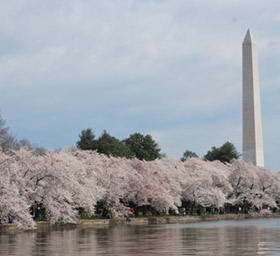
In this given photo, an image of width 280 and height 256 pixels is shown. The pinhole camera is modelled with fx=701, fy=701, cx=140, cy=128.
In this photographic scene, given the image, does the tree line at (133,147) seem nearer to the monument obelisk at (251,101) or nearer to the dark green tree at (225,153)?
the dark green tree at (225,153)

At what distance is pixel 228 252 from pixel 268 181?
74866mm

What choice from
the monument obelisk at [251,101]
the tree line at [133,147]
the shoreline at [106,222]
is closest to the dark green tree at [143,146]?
the tree line at [133,147]

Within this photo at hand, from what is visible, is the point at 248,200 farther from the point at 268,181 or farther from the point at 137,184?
the point at 137,184

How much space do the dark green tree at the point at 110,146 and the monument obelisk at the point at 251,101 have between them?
18450mm

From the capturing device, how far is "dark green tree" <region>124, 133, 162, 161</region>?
4289 inches

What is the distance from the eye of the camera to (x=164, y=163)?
298 ft

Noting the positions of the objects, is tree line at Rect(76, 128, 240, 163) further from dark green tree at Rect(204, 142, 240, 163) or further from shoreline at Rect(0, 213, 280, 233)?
shoreline at Rect(0, 213, 280, 233)

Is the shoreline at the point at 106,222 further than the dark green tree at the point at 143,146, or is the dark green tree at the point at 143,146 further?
the dark green tree at the point at 143,146

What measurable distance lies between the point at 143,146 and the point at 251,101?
62.3 ft

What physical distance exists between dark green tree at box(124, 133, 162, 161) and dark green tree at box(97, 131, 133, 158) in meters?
9.15

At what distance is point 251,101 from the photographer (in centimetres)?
10156

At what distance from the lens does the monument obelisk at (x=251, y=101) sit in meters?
101

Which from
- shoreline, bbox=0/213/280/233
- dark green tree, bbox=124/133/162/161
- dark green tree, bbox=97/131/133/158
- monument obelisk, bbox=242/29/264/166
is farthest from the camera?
dark green tree, bbox=124/133/162/161

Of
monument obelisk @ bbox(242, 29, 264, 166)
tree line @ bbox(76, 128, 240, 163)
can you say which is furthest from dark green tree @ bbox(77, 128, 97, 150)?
monument obelisk @ bbox(242, 29, 264, 166)
